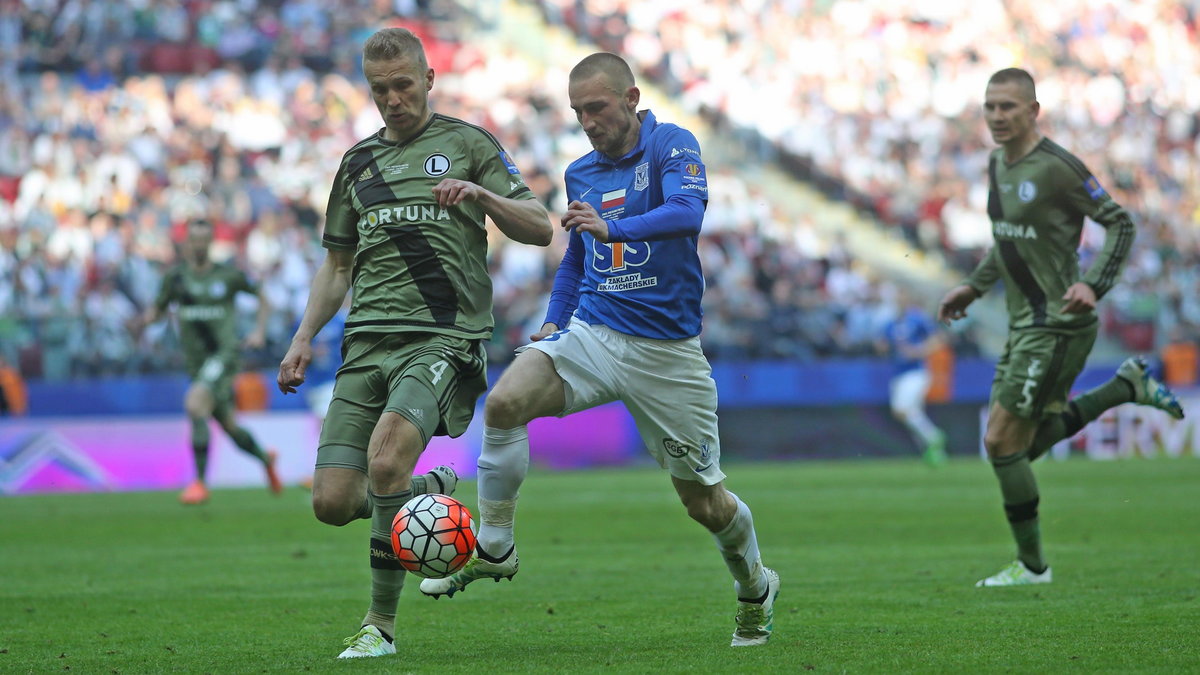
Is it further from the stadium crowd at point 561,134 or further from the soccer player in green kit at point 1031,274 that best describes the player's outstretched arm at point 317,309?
the stadium crowd at point 561,134

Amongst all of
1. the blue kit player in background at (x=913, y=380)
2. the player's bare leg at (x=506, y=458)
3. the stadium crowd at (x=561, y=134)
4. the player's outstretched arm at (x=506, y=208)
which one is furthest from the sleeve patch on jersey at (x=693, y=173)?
the blue kit player in background at (x=913, y=380)

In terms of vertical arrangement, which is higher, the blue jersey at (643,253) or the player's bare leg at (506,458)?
the blue jersey at (643,253)

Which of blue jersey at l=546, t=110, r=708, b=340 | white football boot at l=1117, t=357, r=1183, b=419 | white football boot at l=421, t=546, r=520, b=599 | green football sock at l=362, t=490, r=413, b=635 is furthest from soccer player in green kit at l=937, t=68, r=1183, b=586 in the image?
green football sock at l=362, t=490, r=413, b=635

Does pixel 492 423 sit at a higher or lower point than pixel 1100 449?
Result: higher

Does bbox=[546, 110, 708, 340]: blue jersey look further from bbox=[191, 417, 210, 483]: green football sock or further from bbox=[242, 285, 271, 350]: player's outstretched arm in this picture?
bbox=[191, 417, 210, 483]: green football sock

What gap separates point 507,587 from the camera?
9.74 metres

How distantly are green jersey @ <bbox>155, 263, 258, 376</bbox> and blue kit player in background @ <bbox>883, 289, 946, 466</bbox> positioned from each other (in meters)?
9.94

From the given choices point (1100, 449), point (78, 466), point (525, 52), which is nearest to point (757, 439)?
point (1100, 449)

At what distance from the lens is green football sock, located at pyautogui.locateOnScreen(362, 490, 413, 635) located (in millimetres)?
6629

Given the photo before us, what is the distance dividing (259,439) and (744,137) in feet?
45.8

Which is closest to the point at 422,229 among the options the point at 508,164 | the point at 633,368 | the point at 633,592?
the point at 508,164

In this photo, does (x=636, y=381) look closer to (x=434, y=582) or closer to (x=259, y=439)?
(x=434, y=582)

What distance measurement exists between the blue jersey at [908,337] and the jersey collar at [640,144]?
16401 mm

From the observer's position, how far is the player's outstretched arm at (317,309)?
6918mm
